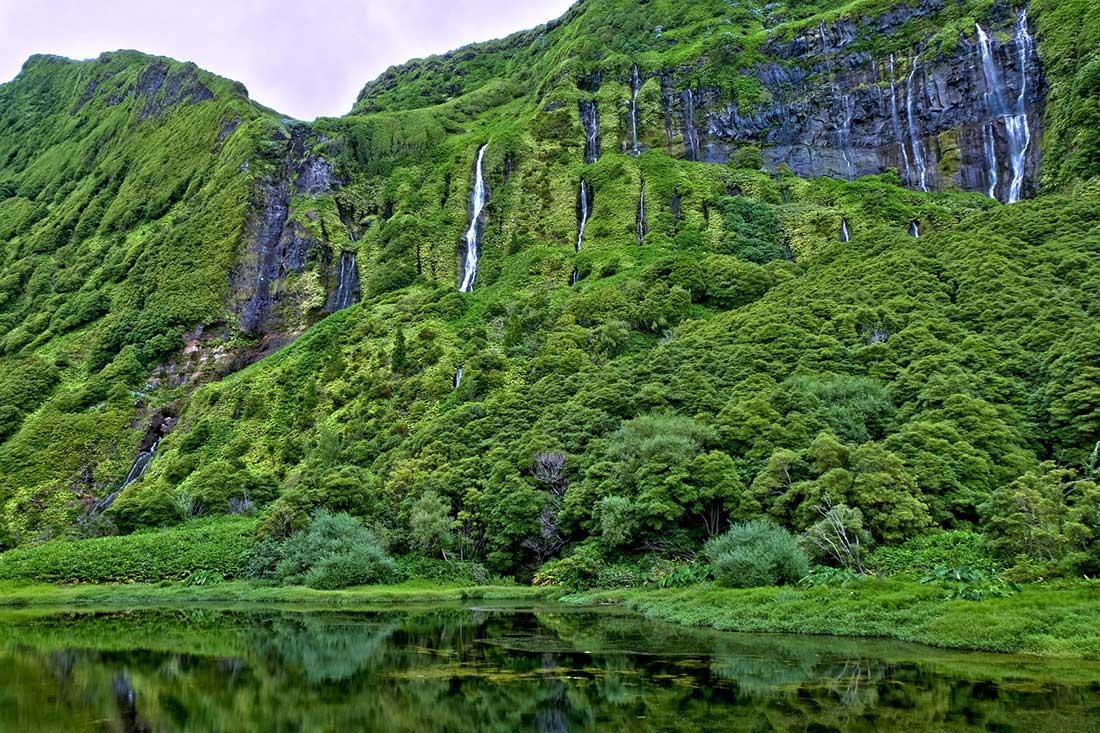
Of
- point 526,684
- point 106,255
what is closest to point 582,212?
point 106,255

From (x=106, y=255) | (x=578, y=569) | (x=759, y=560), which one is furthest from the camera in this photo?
(x=106, y=255)

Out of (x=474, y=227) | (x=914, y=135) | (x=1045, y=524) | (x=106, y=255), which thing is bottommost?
(x=1045, y=524)

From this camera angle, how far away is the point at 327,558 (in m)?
51.8

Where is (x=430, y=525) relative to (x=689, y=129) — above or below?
below

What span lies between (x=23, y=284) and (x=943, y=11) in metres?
164

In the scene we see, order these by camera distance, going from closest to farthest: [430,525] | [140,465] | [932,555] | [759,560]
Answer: [932,555] < [759,560] < [430,525] < [140,465]

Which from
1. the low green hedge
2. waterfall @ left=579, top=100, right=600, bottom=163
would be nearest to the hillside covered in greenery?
waterfall @ left=579, top=100, right=600, bottom=163

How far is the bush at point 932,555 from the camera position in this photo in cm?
3158

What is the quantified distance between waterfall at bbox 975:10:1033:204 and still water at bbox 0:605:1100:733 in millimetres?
98319

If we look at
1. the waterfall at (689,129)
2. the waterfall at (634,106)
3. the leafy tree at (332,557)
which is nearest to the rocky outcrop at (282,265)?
the waterfall at (634,106)

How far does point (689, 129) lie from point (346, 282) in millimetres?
62846

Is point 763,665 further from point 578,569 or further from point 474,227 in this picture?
point 474,227

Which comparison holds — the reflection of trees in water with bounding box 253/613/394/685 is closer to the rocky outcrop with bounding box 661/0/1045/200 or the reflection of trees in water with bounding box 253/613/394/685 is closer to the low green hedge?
the low green hedge

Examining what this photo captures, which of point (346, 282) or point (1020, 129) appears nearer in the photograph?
point (1020, 129)
